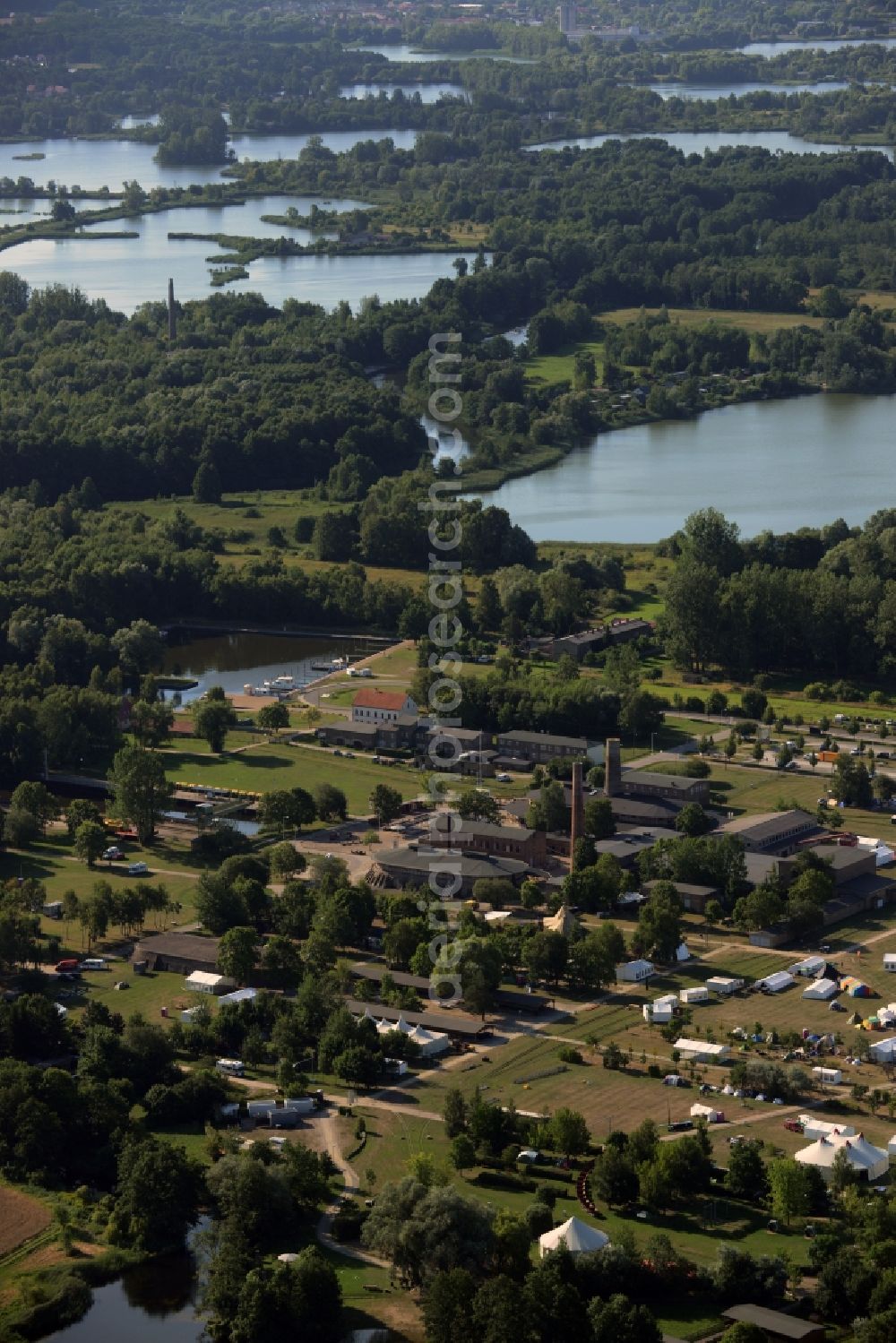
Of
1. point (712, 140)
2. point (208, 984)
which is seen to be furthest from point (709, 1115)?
point (712, 140)

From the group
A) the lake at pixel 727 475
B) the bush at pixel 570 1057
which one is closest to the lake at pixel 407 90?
the lake at pixel 727 475

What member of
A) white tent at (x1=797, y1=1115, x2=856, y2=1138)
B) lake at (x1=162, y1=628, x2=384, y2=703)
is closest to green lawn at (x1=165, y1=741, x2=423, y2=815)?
lake at (x1=162, y1=628, x2=384, y2=703)

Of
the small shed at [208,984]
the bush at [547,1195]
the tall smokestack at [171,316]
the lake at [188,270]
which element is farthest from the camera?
the lake at [188,270]

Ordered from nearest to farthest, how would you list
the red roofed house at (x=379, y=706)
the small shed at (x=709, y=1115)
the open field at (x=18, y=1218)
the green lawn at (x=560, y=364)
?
the open field at (x=18, y=1218) < the small shed at (x=709, y=1115) < the red roofed house at (x=379, y=706) < the green lawn at (x=560, y=364)

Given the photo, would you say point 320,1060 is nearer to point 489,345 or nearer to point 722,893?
point 722,893

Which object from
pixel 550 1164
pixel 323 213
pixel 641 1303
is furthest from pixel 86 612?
pixel 323 213

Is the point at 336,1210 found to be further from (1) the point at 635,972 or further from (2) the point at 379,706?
(2) the point at 379,706

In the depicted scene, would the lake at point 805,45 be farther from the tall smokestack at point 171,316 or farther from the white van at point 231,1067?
the white van at point 231,1067

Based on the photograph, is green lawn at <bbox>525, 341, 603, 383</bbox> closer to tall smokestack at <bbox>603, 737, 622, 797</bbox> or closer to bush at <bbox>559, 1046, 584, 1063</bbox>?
tall smokestack at <bbox>603, 737, 622, 797</bbox>
